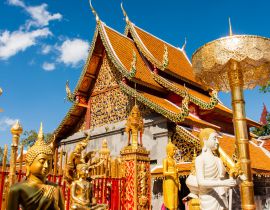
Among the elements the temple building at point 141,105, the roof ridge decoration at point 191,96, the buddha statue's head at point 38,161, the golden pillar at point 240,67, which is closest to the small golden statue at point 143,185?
the golden pillar at point 240,67

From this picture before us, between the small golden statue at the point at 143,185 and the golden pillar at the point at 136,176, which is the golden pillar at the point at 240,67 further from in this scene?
the small golden statue at the point at 143,185

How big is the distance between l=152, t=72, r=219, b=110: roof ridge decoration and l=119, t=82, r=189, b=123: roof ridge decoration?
70cm

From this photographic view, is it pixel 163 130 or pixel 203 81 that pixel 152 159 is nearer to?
pixel 163 130

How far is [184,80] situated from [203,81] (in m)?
8.31

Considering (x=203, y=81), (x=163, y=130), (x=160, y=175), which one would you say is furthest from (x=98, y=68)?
(x=203, y=81)

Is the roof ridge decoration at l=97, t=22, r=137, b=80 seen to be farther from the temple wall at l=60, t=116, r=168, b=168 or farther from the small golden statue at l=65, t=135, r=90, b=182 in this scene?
the small golden statue at l=65, t=135, r=90, b=182

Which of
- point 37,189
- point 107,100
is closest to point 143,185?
point 37,189

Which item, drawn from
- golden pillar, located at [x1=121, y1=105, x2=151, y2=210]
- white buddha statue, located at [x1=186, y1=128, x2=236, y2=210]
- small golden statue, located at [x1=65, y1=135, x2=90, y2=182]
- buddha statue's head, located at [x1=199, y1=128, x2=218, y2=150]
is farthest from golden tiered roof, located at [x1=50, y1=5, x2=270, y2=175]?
white buddha statue, located at [x1=186, y1=128, x2=236, y2=210]

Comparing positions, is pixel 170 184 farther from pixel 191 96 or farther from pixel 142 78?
pixel 142 78

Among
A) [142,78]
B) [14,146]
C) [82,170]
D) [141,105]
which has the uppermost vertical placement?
[142,78]

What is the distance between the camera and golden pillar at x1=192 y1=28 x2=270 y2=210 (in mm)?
3826

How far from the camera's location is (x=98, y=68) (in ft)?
44.3

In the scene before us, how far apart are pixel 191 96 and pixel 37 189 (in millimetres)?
8598

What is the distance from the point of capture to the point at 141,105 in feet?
37.0
